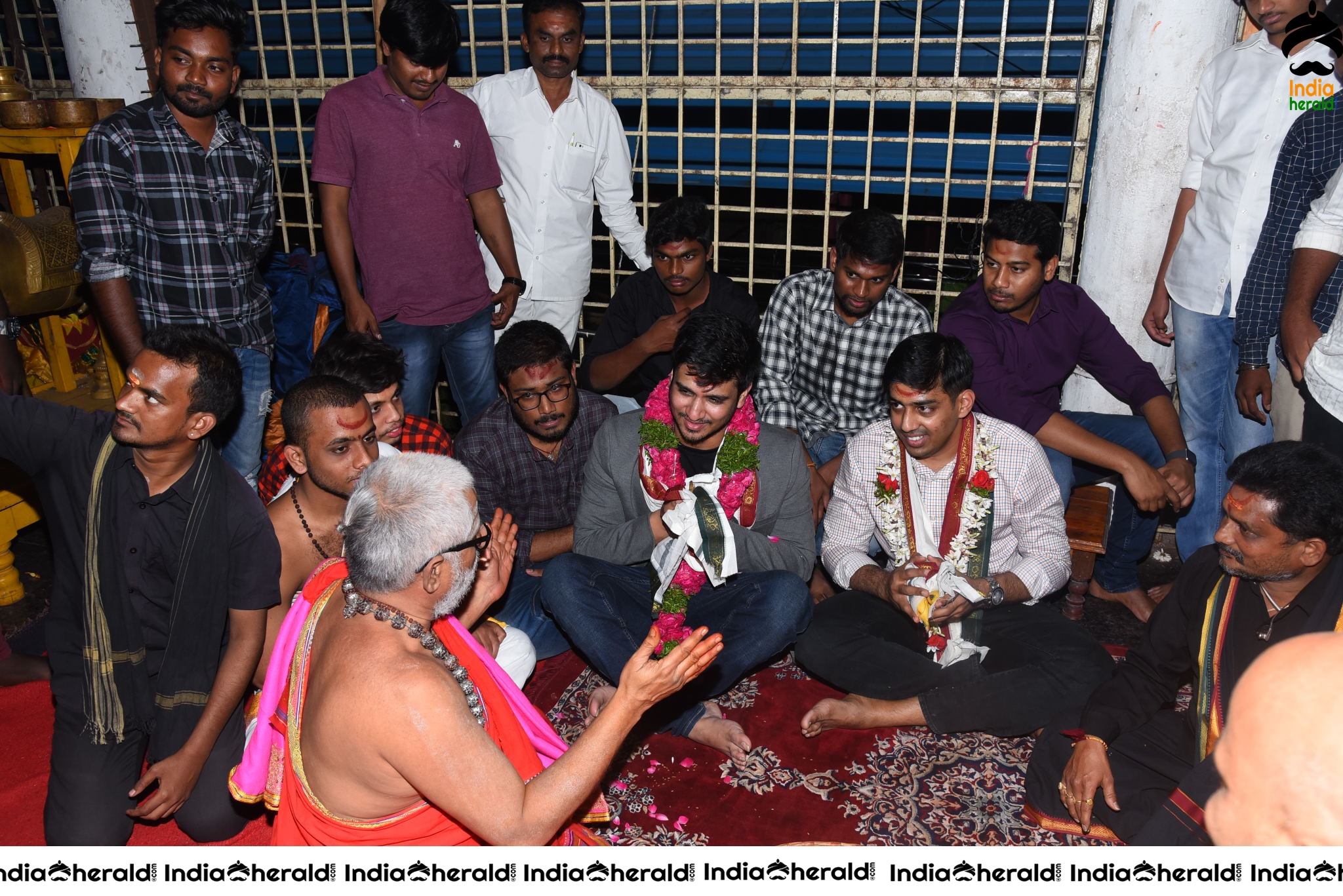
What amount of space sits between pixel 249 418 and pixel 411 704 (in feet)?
Answer: 8.95

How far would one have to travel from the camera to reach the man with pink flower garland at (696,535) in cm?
379

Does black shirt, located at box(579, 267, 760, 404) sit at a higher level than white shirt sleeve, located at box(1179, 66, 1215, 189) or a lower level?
lower

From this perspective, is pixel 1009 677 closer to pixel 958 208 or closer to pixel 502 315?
pixel 958 208

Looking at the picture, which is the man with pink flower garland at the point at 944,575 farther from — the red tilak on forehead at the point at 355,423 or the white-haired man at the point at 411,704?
the red tilak on forehead at the point at 355,423

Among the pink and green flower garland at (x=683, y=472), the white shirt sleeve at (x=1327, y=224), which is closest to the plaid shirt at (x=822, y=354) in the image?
the pink and green flower garland at (x=683, y=472)

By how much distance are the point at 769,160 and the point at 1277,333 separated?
2717 millimetres

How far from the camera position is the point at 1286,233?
3.97m

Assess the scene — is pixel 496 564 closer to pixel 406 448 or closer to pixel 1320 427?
pixel 406 448

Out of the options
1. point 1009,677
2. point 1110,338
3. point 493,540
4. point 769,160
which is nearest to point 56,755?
point 493,540

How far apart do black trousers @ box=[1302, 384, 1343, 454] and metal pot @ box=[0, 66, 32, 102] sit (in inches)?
268

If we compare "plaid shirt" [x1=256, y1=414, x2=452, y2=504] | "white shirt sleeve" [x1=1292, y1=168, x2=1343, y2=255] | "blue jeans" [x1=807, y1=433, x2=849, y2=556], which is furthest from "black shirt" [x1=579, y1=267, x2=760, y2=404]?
"white shirt sleeve" [x1=1292, y1=168, x2=1343, y2=255]

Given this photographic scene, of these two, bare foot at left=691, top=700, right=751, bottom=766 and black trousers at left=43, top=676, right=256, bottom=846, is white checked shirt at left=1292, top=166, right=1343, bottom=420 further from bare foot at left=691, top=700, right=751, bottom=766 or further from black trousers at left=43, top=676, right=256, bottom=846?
black trousers at left=43, top=676, right=256, bottom=846

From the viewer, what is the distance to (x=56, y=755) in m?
3.28

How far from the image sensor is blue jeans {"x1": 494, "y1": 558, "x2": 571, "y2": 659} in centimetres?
416
